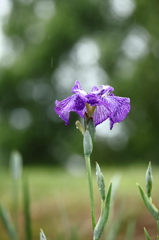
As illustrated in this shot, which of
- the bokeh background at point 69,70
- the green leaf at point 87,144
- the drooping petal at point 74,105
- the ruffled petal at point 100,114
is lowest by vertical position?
the bokeh background at point 69,70

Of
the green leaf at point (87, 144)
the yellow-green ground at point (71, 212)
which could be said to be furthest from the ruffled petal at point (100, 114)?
the yellow-green ground at point (71, 212)

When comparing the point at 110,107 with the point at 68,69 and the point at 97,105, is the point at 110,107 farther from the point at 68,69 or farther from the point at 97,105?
the point at 68,69

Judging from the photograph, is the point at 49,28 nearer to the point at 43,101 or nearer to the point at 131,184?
the point at 43,101

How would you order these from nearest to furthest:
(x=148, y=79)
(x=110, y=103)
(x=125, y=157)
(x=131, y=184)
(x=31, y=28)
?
(x=110, y=103)
(x=131, y=184)
(x=148, y=79)
(x=125, y=157)
(x=31, y=28)

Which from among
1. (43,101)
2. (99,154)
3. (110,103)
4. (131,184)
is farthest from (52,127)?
(110,103)

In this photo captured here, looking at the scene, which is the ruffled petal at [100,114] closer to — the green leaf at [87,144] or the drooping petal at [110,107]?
the drooping petal at [110,107]

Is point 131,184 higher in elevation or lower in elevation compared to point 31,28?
lower
